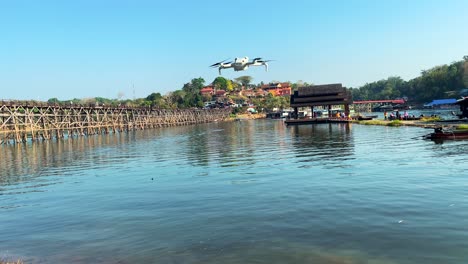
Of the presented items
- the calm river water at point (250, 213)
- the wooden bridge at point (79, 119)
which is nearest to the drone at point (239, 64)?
the calm river water at point (250, 213)

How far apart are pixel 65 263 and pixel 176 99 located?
16420 centimetres

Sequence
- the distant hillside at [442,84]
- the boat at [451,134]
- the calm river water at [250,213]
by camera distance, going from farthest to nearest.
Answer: the distant hillside at [442,84], the boat at [451,134], the calm river water at [250,213]

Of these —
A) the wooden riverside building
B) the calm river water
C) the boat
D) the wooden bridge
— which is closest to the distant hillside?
the wooden riverside building

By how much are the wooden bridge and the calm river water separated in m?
32.8

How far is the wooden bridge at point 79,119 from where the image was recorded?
52219mm

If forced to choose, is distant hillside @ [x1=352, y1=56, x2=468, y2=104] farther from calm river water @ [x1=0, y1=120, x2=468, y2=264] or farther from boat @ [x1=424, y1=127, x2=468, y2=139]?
calm river water @ [x1=0, y1=120, x2=468, y2=264]

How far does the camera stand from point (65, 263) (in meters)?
8.82

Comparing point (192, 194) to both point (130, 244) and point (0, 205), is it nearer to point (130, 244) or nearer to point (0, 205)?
point (130, 244)

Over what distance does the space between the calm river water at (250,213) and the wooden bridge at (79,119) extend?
3281cm

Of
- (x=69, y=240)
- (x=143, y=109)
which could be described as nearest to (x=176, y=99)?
(x=143, y=109)

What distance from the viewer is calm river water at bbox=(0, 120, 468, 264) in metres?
8.92

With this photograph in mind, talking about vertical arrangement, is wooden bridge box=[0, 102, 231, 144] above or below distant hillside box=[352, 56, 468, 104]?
below

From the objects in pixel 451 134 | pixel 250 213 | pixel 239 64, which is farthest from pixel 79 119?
pixel 250 213

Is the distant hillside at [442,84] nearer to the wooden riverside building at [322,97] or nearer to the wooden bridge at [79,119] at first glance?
the wooden riverside building at [322,97]
